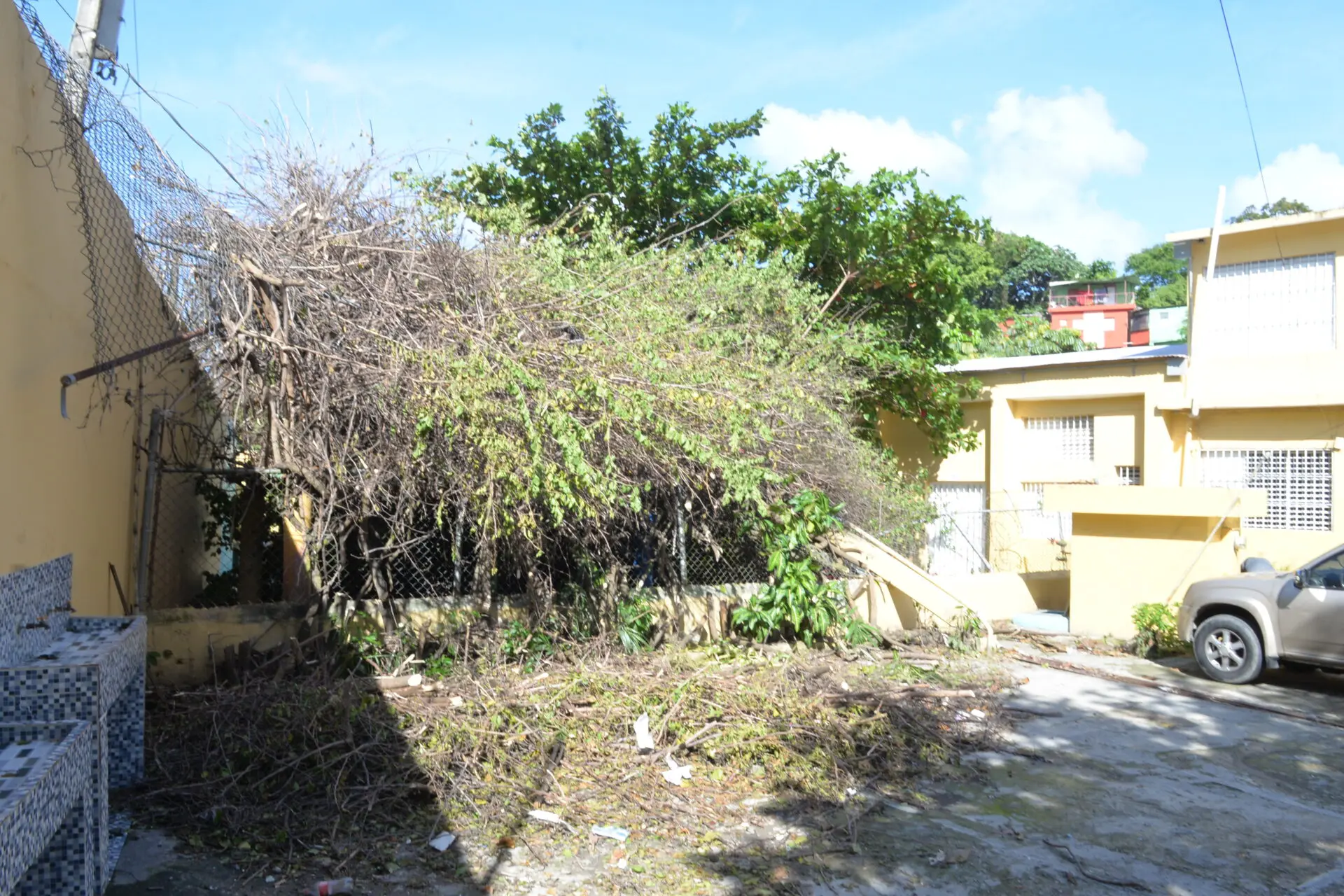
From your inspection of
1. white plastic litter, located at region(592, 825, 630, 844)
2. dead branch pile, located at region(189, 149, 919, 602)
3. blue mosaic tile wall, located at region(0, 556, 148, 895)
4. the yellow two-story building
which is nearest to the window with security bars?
the yellow two-story building

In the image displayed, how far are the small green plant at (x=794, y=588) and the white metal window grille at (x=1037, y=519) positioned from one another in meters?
6.79

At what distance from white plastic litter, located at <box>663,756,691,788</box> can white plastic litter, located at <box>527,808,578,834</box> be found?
0.82 metres

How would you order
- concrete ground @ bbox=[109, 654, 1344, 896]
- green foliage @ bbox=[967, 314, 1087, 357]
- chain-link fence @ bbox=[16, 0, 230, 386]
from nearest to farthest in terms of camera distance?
1. concrete ground @ bbox=[109, 654, 1344, 896]
2. chain-link fence @ bbox=[16, 0, 230, 386]
3. green foliage @ bbox=[967, 314, 1087, 357]

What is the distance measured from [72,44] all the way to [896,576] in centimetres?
832

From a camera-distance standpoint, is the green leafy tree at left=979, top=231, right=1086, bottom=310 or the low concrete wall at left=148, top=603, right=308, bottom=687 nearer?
the low concrete wall at left=148, top=603, right=308, bottom=687

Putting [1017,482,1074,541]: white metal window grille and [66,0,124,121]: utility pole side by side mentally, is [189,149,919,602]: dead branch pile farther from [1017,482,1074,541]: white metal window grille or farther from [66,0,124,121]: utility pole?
[1017,482,1074,541]: white metal window grille

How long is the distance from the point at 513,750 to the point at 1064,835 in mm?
3096

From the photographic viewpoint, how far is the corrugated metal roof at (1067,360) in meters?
15.4

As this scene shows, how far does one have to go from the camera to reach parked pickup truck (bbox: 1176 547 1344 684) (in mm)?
8656

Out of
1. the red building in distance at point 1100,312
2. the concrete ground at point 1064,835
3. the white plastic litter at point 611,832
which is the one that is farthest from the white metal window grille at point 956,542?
the red building in distance at point 1100,312

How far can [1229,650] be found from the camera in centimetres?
938

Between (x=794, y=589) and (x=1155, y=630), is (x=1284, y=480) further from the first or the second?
(x=794, y=589)

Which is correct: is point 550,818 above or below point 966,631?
below

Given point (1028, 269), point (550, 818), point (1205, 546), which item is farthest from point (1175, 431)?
point (1028, 269)
